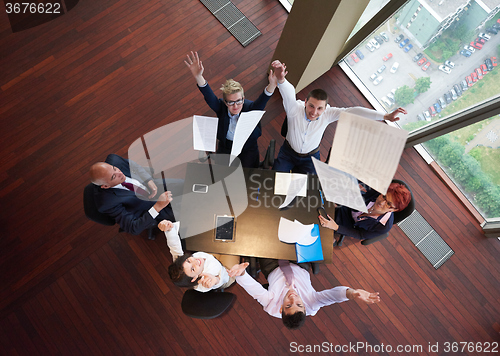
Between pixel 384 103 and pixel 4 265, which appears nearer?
pixel 4 265

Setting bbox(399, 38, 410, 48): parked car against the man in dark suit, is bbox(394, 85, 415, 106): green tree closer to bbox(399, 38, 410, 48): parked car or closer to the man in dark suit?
bbox(399, 38, 410, 48): parked car

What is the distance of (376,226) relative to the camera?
2.46 metres

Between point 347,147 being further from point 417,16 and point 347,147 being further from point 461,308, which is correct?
point 461,308

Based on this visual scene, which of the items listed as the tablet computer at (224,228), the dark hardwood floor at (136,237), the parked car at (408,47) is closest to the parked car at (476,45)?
the parked car at (408,47)

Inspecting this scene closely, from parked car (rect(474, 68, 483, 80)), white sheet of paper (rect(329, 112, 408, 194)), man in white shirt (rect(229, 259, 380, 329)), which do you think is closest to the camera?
white sheet of paper (rect(329, 112, 408, 194))

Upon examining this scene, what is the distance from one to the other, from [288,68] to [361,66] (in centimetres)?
110

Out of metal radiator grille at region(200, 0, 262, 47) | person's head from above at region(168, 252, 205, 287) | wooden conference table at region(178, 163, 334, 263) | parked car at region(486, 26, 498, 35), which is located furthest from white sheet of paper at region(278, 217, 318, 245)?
metal radiator grille at region(200, 0, 262, 47)

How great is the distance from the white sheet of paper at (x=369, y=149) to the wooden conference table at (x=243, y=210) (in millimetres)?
1202

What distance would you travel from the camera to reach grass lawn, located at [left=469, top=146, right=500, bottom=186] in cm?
307

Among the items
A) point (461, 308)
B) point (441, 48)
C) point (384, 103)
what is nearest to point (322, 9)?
point (441, 48)

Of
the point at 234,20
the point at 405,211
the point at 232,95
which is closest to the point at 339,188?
the point at 405,211

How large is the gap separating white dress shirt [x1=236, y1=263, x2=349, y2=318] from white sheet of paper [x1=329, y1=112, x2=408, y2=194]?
51.9 inches

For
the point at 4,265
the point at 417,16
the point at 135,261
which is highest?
the point at 417,16

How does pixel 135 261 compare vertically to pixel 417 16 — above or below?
below
